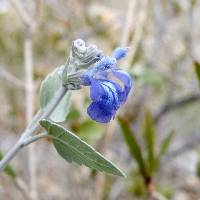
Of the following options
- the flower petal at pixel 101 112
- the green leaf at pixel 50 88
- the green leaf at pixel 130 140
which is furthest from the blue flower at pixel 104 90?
the green leaf at pixel 130 140

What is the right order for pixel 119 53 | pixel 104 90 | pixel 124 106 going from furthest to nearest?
pixel 124 106 < pixel 119 53 < pixel 104 90

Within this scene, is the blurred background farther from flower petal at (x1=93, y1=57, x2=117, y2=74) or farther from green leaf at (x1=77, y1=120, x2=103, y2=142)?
flower petal at (x1=93, y1=57, x2=117, y2=74)

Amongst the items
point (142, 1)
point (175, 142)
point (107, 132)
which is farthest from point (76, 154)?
point (175, 142)

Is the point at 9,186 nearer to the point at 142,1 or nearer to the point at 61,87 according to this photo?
the point at 142,1

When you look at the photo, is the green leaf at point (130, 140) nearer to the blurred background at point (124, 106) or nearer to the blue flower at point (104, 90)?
the blue flower at point (104, 90)

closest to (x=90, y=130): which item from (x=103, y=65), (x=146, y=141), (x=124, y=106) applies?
(x=146, y=141)

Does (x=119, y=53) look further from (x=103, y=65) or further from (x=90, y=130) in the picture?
(x=90, y=130)
